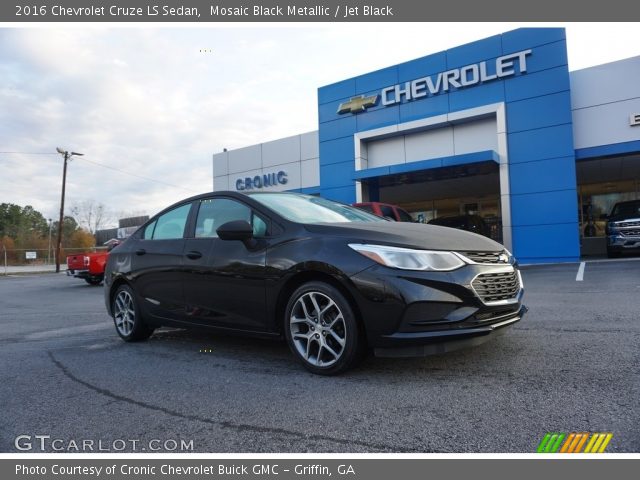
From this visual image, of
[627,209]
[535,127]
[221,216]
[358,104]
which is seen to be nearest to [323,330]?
[221,216]

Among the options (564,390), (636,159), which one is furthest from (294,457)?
(636,159)

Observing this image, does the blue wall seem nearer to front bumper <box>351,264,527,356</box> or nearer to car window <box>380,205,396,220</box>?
car window <box>380,205,396,220</box>

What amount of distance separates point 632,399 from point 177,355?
3614mm

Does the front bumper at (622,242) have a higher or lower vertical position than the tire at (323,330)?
higher

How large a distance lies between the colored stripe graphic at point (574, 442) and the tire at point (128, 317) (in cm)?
410

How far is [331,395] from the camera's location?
117 inches

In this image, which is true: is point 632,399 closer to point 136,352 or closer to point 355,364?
point 355,364

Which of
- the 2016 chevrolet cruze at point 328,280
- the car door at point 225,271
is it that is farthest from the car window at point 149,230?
the car door at point 225,271

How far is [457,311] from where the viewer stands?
3.06m

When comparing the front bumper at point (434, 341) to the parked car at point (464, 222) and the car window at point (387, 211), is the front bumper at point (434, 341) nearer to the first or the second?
the car window at point (387, 211)

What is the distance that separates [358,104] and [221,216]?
1467 cm

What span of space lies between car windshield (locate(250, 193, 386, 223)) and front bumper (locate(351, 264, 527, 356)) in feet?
3.09

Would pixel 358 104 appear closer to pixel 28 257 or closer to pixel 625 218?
pixel 625 218

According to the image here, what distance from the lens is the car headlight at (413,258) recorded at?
312 centimetres
